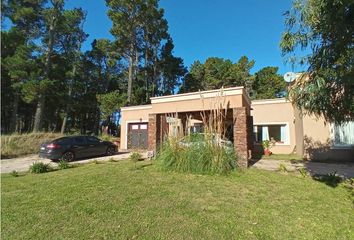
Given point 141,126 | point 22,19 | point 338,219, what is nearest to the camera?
point 338,219

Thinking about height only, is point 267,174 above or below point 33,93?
below

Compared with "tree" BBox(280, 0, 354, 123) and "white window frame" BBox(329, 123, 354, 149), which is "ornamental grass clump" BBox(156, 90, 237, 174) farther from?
"white window frame" BBox(329, 123, 354, 149)

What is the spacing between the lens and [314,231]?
4402 mm

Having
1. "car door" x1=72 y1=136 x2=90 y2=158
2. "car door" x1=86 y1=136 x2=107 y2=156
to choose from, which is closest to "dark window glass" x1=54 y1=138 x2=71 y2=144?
"car door" x1=72 y1=136 x2=90 y2=158

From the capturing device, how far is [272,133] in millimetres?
18500

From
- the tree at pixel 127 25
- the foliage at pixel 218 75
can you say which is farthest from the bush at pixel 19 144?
the foliage at pixel 218 75

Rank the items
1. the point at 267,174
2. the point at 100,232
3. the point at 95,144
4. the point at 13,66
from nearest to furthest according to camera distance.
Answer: the point at 100,232 → the point at 267,174 → the point at 95,144 → the point at 13,66

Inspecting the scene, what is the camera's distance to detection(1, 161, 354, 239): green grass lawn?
4.29 metres

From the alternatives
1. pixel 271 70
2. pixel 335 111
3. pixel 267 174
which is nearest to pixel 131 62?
pixel 271 70

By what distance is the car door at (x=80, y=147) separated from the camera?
50.3 feet

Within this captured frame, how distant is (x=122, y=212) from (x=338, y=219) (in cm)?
401

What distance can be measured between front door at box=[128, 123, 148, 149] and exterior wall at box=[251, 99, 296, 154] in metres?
8.79

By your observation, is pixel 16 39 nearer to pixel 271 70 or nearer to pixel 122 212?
pixel 122 212

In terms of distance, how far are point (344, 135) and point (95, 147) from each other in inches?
533
